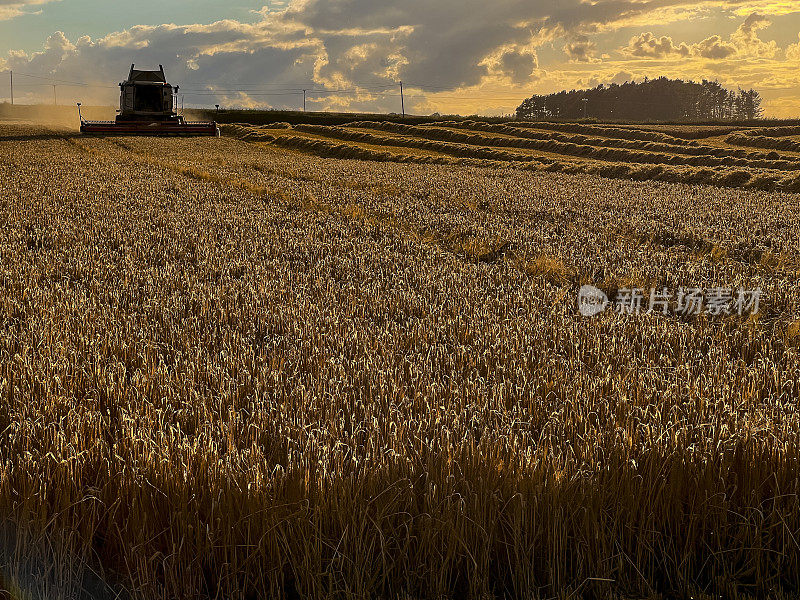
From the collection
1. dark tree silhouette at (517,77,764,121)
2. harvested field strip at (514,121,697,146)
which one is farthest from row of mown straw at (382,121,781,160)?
dark tree silhouette at (517,77,764,121)

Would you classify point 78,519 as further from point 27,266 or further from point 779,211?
point 779,211

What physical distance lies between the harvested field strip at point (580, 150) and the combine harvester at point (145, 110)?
48.3 feet

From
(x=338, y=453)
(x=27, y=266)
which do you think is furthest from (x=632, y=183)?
(x=338, y=453)

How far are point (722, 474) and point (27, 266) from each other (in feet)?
24.7

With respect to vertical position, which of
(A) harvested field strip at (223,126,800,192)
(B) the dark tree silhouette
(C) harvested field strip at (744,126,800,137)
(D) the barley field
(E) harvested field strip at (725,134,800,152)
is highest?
(B) the dark tree silhouette

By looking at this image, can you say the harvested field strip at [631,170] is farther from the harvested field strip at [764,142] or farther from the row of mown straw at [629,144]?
the harvested field strip at [764,142]

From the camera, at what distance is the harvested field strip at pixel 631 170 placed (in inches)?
923

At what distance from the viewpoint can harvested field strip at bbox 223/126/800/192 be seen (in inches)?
923

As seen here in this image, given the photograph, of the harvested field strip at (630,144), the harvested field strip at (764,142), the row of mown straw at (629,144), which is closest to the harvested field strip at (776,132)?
the harvested field strip at (764,142)

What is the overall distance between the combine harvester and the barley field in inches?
1100

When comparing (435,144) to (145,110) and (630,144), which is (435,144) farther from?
(145,110)

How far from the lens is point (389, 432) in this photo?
138 inches

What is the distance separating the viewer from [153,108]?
1421 inches

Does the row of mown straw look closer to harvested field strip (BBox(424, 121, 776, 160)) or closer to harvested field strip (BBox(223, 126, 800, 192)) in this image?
harvested field strip (BBox(424, 121, 776, 160))
